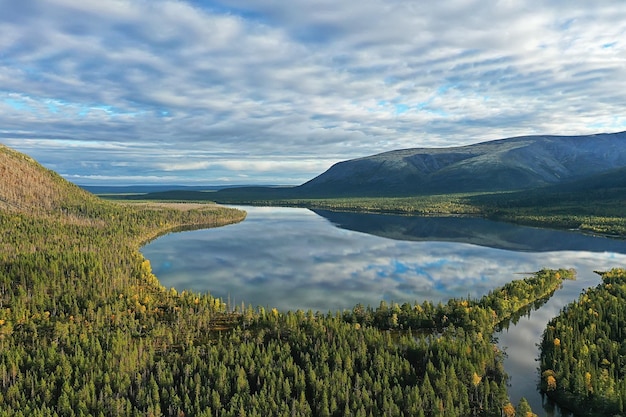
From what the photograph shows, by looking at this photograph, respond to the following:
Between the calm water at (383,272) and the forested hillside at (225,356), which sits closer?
the forested hillside at (225,356)

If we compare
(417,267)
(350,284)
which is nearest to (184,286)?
(350,284)

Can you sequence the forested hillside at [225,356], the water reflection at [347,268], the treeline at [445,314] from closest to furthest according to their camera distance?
1. the forested hillside at [225,356]
2. the treeline at [445,314]
3. the water reflection at [347,268]

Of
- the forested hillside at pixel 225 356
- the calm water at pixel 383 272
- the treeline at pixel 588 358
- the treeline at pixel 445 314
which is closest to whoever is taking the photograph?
the forested hillside at pixel 225 356

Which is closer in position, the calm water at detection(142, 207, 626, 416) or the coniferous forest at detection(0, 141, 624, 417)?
the coniferous forest at detection(0, 141, 624, 417)

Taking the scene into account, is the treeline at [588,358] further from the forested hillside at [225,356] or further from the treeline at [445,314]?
the treeline at [445,314]

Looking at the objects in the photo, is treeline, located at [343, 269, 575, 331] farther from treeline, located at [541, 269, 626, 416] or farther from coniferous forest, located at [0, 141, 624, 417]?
treeline, located at [541, 269, 626, 416]

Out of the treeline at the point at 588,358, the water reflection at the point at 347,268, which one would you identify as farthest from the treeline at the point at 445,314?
the water reflection at the point at 347,268

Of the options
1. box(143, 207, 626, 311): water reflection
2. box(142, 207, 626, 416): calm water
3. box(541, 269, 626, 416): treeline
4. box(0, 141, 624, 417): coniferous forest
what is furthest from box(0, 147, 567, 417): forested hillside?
box(143, 207, 626, 311): water reflection
